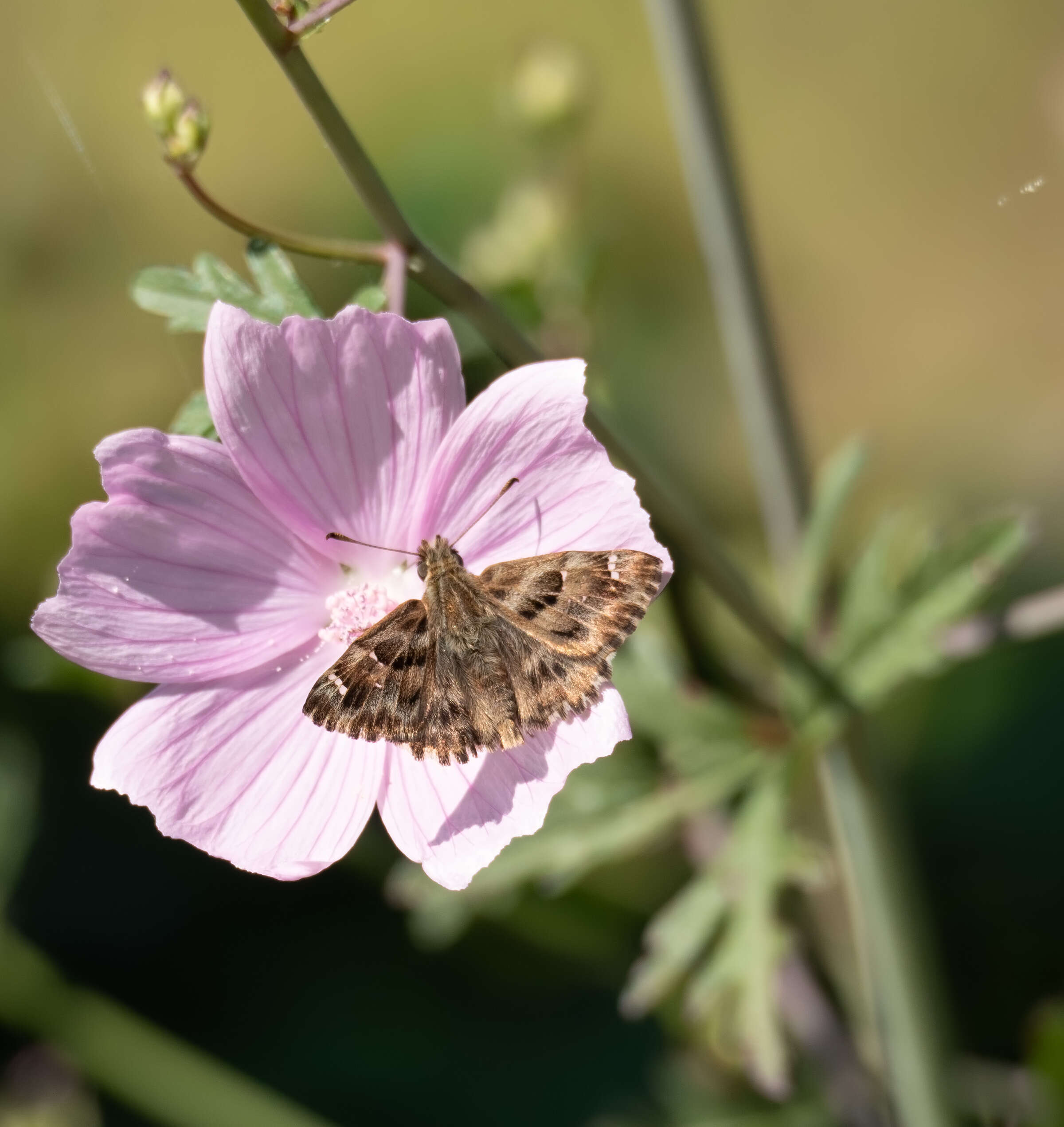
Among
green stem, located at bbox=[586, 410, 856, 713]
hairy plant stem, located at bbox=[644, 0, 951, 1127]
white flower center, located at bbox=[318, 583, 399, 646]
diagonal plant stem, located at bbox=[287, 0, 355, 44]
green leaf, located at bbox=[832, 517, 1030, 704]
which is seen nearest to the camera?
diagonal plant stem, located at bbox=[287, 0, 355, 44]

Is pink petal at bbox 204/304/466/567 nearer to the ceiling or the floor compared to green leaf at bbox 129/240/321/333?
nearer to the floor

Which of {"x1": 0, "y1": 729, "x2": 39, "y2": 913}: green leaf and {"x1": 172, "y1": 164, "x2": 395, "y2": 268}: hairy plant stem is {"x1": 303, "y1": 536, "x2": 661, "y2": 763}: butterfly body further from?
{"x1": 0, "y1": 729, "x2": 39, "y2": 913}: green leaf

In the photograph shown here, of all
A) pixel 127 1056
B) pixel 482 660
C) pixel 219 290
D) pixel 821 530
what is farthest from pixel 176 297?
pixel 127 1056

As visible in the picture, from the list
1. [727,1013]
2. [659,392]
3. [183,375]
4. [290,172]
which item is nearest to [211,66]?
[290,172]

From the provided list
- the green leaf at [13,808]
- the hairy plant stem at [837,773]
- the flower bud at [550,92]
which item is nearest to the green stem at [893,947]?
the hairy plant stem at [837,773]

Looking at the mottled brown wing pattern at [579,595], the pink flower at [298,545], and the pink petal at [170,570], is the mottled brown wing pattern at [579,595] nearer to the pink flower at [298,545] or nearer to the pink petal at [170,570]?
the pink flower at [298,545]

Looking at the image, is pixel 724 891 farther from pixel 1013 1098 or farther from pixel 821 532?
pixel 1013 1098

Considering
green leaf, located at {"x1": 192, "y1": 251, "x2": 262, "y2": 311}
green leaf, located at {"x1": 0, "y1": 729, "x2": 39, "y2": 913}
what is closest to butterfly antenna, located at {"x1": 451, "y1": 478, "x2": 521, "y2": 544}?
green leaf, located at {"x1": 192, "y1": 251, "x2": 262, "y2": 311}
